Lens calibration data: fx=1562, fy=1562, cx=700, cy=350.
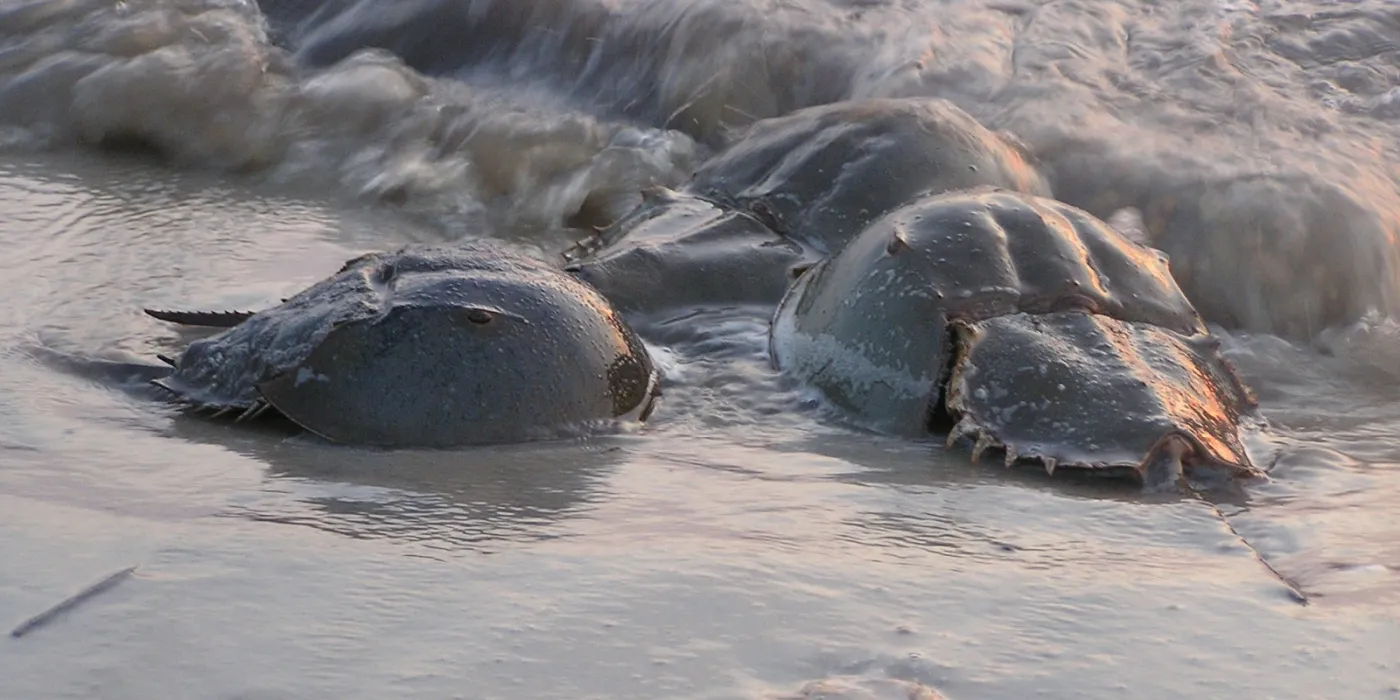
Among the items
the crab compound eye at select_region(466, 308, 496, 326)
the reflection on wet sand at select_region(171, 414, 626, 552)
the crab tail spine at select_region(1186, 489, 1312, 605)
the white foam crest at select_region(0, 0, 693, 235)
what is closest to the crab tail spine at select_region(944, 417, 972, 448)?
the crab tail spine at select_region(1186, 489, 1312, 605)

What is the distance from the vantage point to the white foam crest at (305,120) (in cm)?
479

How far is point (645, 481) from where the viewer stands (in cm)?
249

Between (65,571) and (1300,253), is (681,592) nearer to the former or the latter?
(65,571)

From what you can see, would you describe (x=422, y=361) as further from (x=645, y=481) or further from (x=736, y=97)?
(x=736, y=97)

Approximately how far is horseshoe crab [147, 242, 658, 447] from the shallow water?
0.28 ft

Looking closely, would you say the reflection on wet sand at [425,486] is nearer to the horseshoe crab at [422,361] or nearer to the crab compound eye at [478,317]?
the horseshoe crab at [422,361]

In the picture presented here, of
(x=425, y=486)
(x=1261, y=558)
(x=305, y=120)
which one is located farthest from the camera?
(x=305, y=120)

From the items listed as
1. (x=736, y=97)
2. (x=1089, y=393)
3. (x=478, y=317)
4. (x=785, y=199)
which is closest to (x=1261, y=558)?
(x=1089, y=393)

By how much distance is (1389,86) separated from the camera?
5.09m

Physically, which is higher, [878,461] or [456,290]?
[456,290]

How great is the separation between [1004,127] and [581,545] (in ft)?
9.80

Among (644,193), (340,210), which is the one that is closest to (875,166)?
(644,193)

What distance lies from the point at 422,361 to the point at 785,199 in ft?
4.52

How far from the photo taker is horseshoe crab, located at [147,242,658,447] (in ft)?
8.77
